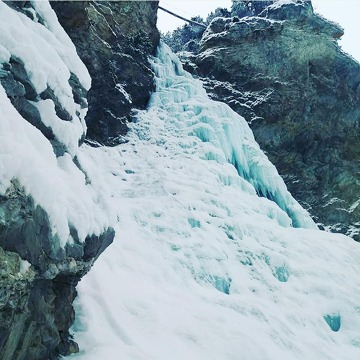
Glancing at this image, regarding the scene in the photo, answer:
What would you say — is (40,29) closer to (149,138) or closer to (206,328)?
(206,328)

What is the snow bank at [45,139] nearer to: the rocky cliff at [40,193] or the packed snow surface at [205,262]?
the rocky cliff at [40,193]

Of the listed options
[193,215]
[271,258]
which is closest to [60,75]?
[193,215]

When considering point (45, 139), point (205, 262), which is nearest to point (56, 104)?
point (45, 139)

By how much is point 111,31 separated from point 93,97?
362 centimetres

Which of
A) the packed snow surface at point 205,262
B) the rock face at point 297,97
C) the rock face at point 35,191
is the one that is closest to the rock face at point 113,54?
the packed snow surface at point 205,262

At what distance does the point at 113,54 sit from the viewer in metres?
20.0

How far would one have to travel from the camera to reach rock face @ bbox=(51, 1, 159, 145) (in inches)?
697

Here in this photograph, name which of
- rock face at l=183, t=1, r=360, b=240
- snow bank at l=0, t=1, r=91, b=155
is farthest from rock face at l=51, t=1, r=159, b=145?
snow bank at l=0, t=1, r=91, b=155

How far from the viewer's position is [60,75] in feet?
20.1

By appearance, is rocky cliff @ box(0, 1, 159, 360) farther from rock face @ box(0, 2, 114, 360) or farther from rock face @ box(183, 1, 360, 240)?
rock face @ box(183, 1, 360, 240)

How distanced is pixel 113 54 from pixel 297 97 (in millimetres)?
11846

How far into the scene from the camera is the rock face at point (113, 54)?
1770 cm

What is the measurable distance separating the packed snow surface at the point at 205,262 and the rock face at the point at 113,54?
3.89 feet

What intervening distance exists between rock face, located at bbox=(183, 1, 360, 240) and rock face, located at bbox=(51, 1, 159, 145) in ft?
16.2
